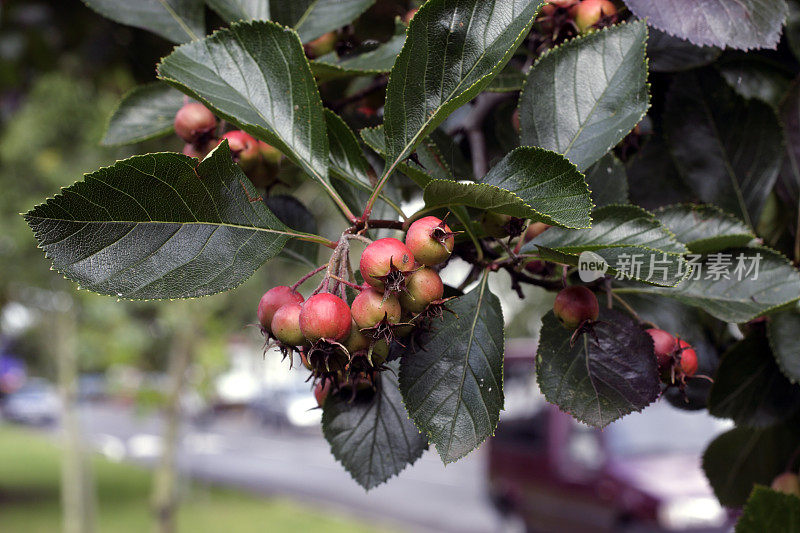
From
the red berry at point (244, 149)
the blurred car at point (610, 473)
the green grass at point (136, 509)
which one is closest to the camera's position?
the red berry at point (244, 149)

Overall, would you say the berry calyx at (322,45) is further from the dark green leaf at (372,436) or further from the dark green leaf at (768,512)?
the dark green leaf at (768,512)

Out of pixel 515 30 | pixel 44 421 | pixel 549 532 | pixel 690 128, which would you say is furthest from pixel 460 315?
pixel 44 421

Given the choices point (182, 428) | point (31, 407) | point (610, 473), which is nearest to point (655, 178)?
point (610, 473)

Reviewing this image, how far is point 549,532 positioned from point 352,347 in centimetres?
618

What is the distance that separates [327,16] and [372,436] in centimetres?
65

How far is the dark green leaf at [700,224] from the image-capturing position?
92 centimetres

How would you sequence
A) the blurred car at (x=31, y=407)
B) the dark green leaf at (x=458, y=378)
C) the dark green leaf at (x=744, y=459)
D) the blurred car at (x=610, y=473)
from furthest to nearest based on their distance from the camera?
the blurred car at (x=31, y=407) < the blurred car at (x=610, y=473) < the dark green leaf at (x=744, y=459) < the dark green leaf at (x=458, y=378)

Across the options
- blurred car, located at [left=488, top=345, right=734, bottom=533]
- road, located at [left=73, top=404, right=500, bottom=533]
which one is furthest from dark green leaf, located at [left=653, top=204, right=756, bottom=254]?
road, located at [left=73, top=404, right=500, bottom=533]

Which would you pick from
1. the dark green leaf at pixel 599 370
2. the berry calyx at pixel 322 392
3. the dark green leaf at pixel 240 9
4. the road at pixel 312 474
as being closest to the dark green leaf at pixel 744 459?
the dark green leaf at pixel 599 370

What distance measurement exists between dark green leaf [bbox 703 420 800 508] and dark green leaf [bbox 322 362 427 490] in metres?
0.64

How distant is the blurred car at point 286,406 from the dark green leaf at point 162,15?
57.3 ft

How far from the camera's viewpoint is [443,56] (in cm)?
75

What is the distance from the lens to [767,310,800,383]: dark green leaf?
39.0 inches

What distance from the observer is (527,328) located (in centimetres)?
2169
